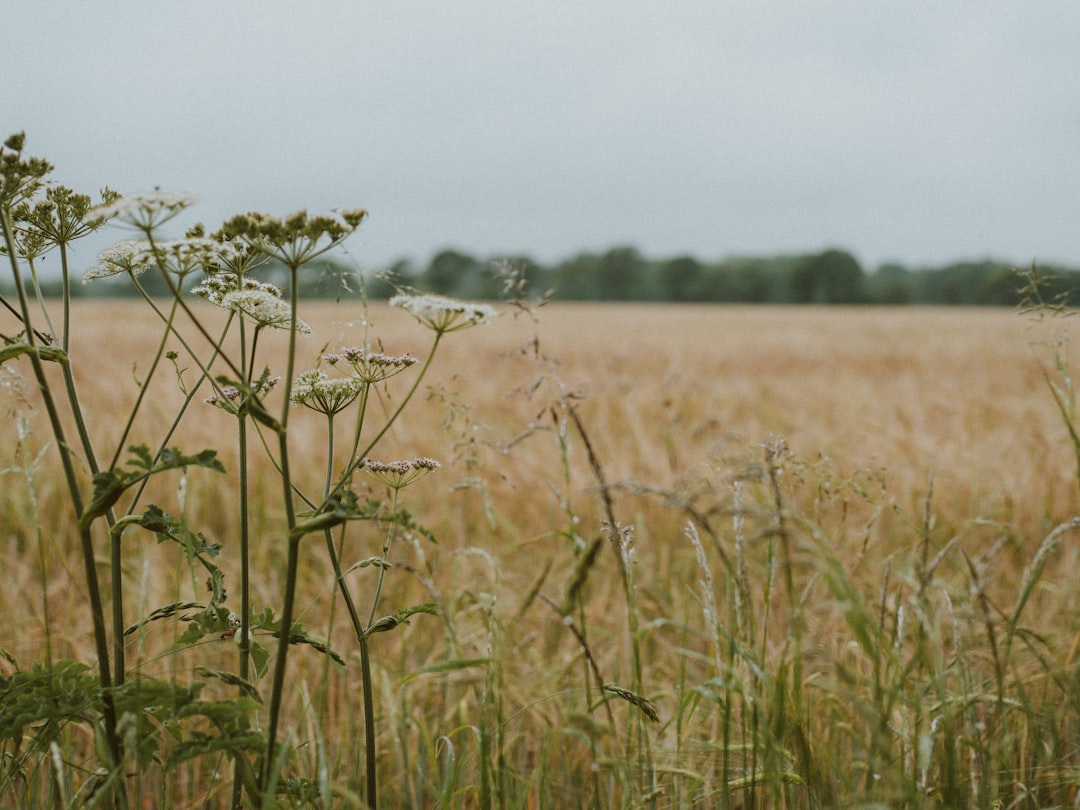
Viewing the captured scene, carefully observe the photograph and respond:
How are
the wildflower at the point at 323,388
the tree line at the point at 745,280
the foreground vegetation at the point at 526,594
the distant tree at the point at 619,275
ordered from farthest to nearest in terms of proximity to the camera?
1. the distant tree at the point at 619,275
2. the tree line at the point at 745,280
3. the wildflower at the point at 323,388
4. the foreground vegetation at the point at 526,594

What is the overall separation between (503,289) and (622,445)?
3430mm

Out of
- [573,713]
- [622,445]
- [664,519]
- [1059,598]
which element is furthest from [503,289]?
[622,445]

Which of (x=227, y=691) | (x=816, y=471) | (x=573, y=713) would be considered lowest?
(x=227, y=691)

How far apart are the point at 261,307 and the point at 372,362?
0.62 feet

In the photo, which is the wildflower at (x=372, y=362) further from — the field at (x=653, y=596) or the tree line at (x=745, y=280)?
the tree line at (x=745, y=280)

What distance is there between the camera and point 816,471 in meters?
1.62

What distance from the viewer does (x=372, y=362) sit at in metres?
1.28

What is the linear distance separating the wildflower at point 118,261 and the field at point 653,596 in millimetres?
177

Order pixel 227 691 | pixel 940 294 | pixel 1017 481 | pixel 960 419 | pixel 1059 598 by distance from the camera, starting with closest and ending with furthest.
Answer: pixel 227 691, pixel 1059 598, pixel 1017 481, pixel 960 419, pixel 940 294

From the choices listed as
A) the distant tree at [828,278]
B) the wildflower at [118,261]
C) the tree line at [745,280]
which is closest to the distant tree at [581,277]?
the tree line at [745,280]


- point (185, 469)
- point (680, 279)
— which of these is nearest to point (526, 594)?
point (185, 469)

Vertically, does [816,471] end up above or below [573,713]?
above

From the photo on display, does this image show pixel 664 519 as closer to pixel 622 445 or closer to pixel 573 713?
pixel 622 445

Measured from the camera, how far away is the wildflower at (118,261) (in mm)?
1285
